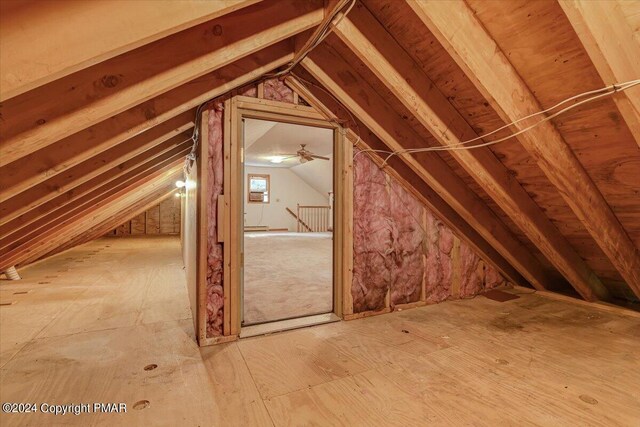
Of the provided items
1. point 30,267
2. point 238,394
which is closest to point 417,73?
point 238,394

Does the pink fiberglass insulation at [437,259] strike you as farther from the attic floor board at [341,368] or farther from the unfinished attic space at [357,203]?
the attic floor board at [341,368]

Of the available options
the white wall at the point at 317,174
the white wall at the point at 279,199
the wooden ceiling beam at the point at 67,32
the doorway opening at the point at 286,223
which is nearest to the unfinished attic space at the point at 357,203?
the wooden ceiling beam at the point at 67,32

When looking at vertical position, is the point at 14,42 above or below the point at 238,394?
above

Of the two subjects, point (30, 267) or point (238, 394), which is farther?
point (30, 267)

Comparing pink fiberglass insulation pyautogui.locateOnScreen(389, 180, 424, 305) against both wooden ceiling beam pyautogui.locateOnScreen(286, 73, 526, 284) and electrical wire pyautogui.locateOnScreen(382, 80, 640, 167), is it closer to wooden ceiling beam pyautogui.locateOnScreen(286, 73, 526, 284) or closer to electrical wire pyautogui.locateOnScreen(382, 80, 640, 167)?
wooden ceiling beam pyautogui.locateOnScreen(286, 73, 526, 284)

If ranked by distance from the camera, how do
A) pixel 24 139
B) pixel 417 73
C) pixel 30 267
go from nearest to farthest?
pixel 24 139, pixel 417 73, pixel 30 267

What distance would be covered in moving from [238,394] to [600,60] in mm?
2417

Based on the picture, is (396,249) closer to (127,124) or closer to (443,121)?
(443,121)

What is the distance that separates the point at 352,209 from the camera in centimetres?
260

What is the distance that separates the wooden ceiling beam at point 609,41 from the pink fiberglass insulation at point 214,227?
2.04m

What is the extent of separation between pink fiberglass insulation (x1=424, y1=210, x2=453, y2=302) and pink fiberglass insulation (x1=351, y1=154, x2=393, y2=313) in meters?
0.49

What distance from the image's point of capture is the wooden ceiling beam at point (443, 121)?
174 cm

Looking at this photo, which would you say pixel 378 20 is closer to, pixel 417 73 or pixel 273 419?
pixel 417 73

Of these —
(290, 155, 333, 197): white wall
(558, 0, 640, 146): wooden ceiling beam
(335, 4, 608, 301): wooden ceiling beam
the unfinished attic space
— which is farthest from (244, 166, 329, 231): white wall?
(558, 0, 640, 146): wooden ceiling beam
